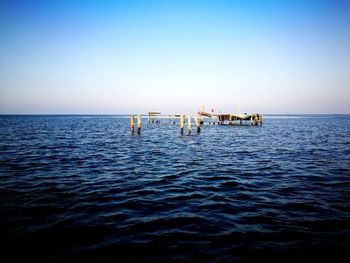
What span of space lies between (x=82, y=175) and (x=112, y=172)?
1463mm

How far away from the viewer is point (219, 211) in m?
6.85

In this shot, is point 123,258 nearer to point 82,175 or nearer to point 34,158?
point 82,175

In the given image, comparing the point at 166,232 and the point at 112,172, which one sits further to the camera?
the point at 112,172

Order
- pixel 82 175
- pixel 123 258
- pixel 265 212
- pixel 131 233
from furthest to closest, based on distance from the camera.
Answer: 1. pixel 82 175
2. pixel 265 212
3. pixel 131 233
4. pixel 123 258

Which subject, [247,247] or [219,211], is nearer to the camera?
[247,247]

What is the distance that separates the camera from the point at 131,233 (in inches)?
217

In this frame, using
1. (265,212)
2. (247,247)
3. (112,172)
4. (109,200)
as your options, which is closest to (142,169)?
(112,172)

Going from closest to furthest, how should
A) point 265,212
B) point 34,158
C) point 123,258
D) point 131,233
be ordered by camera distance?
point 123,258 < point 131,233 < point 265,212 < point 34,158

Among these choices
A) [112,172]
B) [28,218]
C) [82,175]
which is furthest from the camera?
[112,172]

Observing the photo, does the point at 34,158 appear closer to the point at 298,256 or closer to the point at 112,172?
the point at 112,172

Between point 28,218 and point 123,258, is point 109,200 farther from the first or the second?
point 123,258

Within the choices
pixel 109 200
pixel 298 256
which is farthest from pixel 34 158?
pixel 298 256

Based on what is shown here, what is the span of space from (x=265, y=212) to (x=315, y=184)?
4327mm

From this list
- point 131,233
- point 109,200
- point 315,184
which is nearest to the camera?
point 131,233
